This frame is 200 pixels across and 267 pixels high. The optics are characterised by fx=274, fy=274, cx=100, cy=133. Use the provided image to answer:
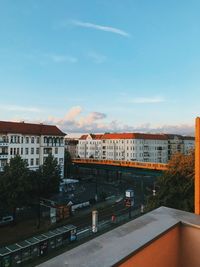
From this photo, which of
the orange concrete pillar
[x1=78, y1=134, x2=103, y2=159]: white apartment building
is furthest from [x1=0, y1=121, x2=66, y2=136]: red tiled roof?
[x1=78, y1=134, x2=103, y2=159]: white apartment building

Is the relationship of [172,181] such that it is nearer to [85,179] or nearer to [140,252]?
[140,252]

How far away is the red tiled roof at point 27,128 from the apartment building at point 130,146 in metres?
46.8

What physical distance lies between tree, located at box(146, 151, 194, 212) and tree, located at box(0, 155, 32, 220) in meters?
15.6

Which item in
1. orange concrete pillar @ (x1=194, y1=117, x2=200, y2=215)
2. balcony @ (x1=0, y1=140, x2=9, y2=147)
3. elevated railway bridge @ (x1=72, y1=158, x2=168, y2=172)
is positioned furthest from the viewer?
elevated railway bridge @ (x1=72, y1=158, x2=168, y2=172)

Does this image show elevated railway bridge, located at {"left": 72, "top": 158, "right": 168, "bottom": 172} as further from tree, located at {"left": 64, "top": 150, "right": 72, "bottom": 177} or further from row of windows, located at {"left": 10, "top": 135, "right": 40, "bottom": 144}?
row of windows, located at {"left": 10, "top": 135, "right": 40, "bottom": 144}

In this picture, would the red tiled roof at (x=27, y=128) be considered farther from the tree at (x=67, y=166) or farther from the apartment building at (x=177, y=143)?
the apartment building at (x=177, y=143)

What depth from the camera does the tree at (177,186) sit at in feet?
66.3

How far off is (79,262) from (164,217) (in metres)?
1.95

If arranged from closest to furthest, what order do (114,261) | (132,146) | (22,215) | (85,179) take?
(114,261) → (22,215) → (85,179) → (132,146)

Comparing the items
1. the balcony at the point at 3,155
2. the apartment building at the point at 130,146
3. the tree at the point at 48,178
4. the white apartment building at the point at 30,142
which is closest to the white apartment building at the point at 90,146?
the apartment building at the point at 130,146

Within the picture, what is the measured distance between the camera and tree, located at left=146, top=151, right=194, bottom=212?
20217 mm

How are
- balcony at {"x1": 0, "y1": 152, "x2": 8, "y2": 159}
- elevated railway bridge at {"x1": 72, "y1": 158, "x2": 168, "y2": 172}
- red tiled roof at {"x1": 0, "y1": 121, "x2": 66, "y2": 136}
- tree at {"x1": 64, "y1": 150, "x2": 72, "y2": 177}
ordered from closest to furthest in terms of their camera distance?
balcony at {"x1": 0, "y1": 152, "x2": 8, "y2": 159}, red tiled roof at {"x1": 0, "y1": 121, "x2": 66, "y2": 136}, elevated railway bridge at {"x1": 72, "y1": 158, "x2": 168, "y2": 172}, tree at {"x1": 64, "y1": 150, "x2": 72, "y2": 177}

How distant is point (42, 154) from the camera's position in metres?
58.0

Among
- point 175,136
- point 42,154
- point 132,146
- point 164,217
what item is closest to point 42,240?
point 164,217
